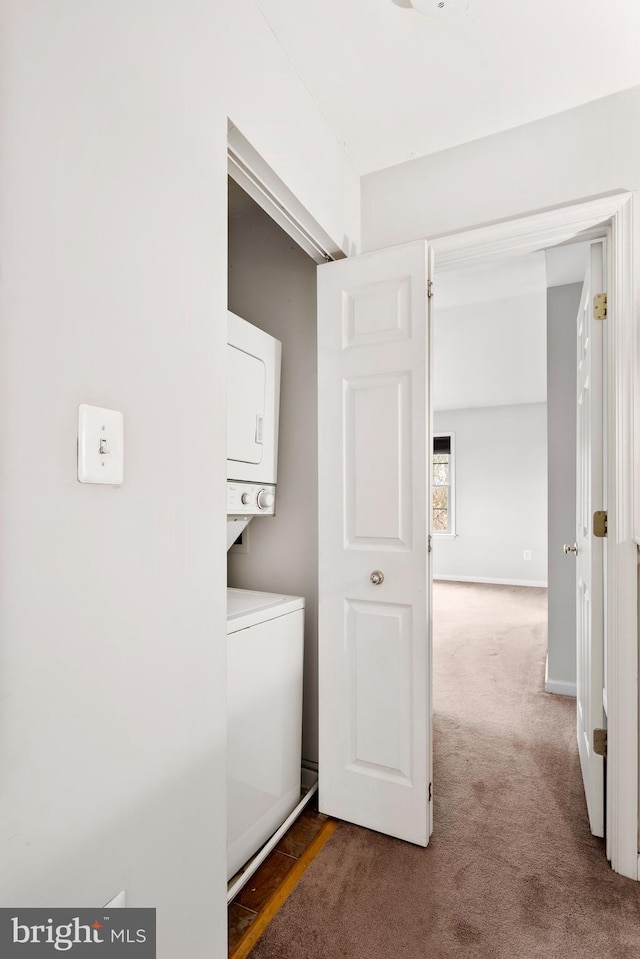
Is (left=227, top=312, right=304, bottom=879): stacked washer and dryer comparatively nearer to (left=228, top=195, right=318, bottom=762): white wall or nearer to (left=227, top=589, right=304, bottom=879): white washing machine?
(left=227, top=589, right=304, bottom=879): white washing machine

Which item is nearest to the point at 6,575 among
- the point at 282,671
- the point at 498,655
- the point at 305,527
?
the point at 282,671

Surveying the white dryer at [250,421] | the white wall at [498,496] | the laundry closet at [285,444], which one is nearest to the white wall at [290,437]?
the laundry closet at [285,444]

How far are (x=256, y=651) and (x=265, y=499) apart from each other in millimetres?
575

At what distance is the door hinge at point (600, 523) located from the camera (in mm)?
1724

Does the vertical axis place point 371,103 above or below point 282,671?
above

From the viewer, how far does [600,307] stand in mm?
1709

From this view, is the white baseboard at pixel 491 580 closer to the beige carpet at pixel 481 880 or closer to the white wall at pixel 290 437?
the beige carpet at pixel 481 880

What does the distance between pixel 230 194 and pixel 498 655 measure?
354 centimetres

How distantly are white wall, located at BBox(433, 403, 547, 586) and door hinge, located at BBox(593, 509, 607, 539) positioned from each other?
200 inches

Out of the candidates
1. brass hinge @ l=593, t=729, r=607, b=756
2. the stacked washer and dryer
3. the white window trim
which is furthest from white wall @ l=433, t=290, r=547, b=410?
brass hinge @ l=593, t=729, r=607, b=756

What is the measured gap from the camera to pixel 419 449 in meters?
1.71

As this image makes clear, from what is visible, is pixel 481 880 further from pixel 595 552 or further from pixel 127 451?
pixel 127 451

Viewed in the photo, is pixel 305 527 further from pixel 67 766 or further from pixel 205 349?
pixel 67 766

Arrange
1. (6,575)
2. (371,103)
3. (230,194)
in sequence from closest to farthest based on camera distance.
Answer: (6,575) < (371,103) < (230,194)
